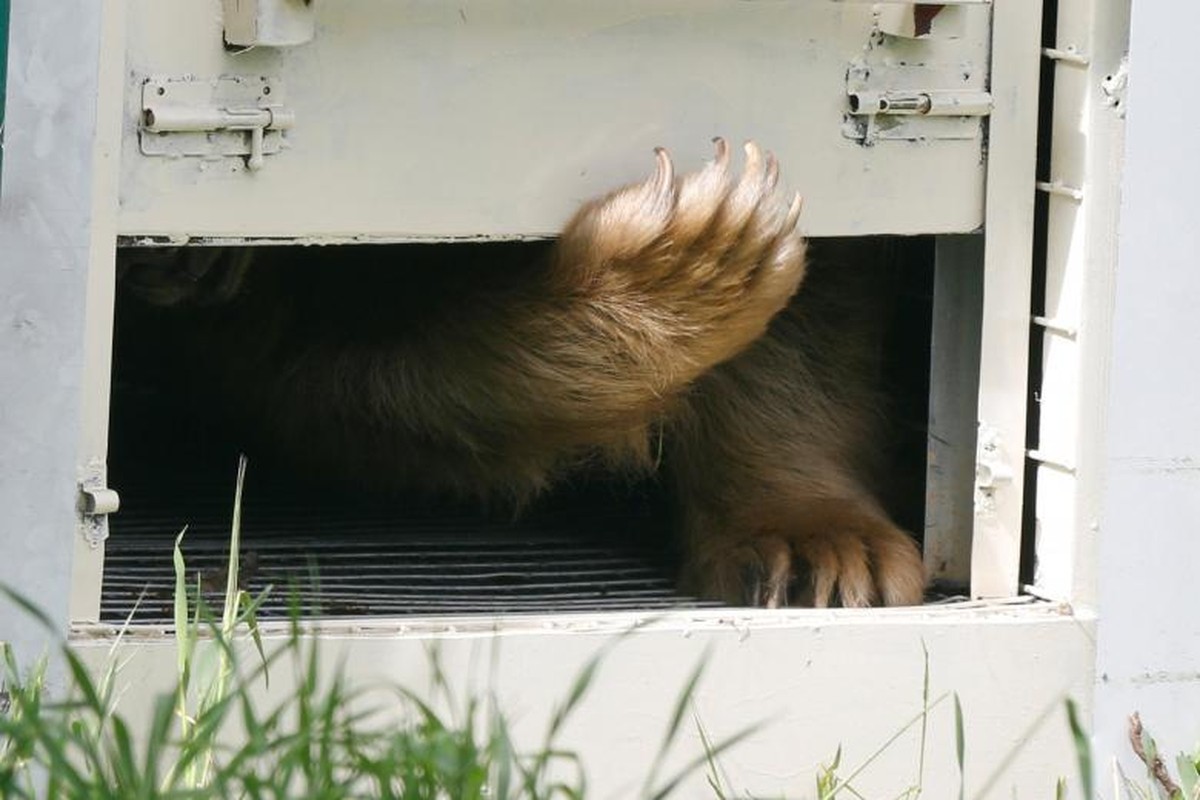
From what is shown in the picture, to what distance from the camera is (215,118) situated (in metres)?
2.96

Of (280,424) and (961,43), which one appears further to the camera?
(280,424)

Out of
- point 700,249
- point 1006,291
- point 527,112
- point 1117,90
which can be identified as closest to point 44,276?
point 527,112

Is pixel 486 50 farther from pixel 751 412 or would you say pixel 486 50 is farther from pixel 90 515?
pixel 751 412

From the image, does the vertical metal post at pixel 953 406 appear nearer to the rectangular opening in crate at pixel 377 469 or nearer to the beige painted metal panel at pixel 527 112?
the beige painted metal panel at pixel 527 112

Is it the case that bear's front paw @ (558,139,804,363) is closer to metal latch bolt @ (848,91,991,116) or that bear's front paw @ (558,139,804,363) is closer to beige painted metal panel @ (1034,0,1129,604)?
metal latch bolt @ (848,91,991,116)

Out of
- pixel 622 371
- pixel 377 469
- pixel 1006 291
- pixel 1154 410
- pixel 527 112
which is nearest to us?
pixel 527 112

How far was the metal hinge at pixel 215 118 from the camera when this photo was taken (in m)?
A: 2.93

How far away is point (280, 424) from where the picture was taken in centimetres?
425

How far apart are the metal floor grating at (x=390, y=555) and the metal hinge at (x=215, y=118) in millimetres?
632

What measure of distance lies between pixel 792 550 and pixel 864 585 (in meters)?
0.21

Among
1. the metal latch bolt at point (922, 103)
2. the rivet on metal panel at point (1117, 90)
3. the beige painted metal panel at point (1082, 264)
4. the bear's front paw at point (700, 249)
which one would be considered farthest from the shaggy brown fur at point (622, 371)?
the rivet on metal panel at point (1117, 90)

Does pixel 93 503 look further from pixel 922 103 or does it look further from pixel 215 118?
pixel 922 103

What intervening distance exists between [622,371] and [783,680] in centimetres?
62

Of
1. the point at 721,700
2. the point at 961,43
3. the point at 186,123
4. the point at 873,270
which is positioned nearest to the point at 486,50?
the point at 186,123
